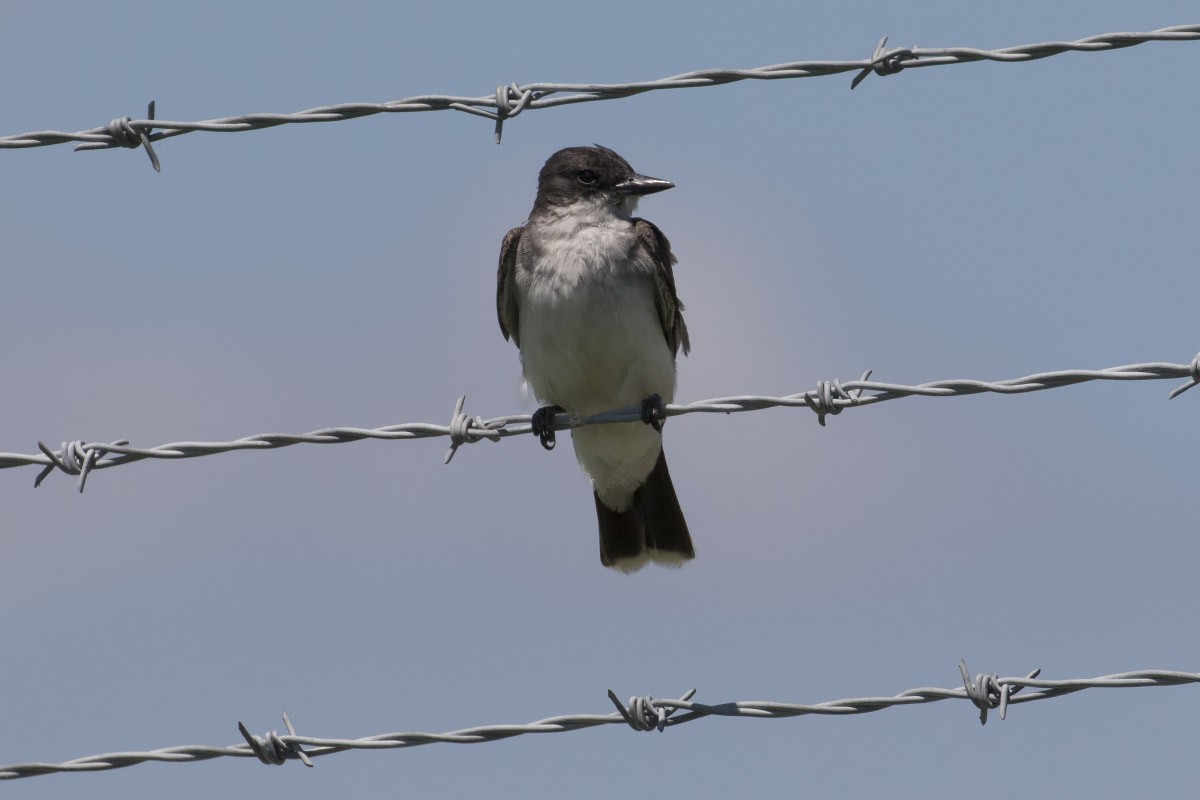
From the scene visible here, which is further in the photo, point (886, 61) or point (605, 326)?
point (605, 326)

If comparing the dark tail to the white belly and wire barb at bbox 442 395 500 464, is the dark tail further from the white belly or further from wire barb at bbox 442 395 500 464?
wire barb at bbox 442 395 500 464

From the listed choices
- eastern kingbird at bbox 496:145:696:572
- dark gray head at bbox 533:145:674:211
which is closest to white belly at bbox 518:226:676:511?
eastern kingbird at bbox 496:145:696:572

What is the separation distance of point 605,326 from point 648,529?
1551 mm

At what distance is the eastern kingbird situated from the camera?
8.32 m

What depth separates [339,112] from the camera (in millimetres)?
6031

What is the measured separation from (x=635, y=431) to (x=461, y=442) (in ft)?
9.30

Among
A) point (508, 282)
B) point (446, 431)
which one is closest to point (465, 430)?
point (446, 431)

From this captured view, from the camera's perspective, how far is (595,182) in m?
9.17

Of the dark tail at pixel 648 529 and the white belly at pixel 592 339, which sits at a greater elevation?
the white belly at pixel 592 339

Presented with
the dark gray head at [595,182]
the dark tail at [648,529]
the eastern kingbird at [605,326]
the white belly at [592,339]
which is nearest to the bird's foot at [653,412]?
the eastern kingbird at [605,326]

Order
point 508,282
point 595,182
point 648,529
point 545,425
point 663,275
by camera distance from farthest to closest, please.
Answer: point 648,529
point 595,182
point 508,282
point 663,275
point 545,425

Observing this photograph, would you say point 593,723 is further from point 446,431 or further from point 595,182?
point 595,182

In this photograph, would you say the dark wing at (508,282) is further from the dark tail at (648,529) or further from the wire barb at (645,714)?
the wire barb at (645,714)

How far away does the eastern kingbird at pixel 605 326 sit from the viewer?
8.32m
